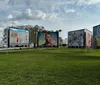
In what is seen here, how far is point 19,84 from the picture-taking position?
1003cm

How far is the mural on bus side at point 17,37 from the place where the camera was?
80812 millimetres

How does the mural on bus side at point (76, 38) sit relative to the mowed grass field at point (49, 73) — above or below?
above

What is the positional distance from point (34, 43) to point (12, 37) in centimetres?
3521

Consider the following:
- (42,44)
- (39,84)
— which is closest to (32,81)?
(39,84)

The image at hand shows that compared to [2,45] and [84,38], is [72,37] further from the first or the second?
[2,45]

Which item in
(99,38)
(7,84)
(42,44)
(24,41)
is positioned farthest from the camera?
(42,44)

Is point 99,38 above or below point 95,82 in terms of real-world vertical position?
above

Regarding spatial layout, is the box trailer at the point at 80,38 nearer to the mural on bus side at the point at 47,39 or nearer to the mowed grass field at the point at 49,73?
the mural on bus side at the point at 47,39

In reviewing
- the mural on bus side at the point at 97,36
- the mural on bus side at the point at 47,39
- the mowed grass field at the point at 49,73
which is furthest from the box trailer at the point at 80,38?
the mowed grass field at the point at 49,73

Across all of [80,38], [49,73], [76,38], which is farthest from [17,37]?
[49,73]

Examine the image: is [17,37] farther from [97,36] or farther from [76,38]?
[97,36]

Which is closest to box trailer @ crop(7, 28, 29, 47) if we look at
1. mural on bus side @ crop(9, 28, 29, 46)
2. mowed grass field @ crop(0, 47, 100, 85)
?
mural on bus side @ crop(9, 28, 29, 46)

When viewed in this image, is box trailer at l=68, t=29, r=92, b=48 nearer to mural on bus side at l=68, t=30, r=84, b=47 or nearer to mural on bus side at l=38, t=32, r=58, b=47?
mural on bus side at l=68, t=30, r=84, b=47

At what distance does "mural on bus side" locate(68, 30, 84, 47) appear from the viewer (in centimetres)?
10231
